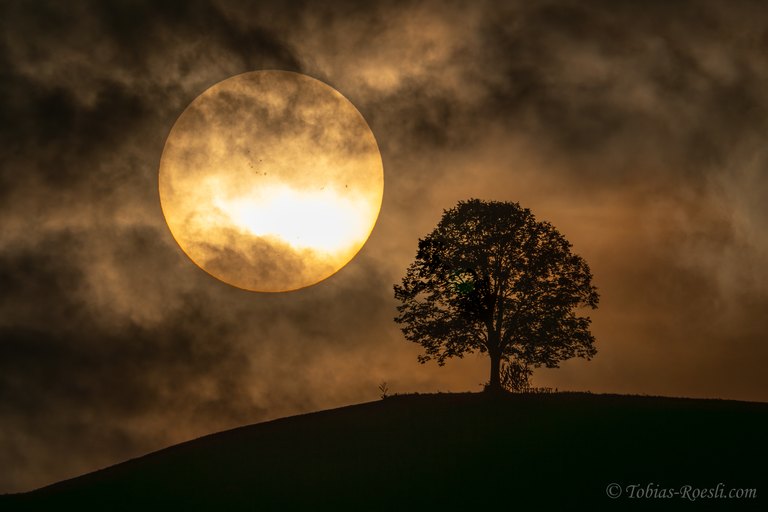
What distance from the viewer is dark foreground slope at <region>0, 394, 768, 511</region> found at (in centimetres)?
3662

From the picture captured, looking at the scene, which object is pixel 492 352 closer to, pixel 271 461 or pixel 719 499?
pixel 271 461

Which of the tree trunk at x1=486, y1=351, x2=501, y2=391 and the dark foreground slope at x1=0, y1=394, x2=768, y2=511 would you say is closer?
the dark foreground slope at x1=0, y1=394, x2=768, y2=511

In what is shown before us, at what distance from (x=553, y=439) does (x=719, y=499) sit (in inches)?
453

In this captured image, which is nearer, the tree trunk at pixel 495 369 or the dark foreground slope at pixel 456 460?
the dark foreground slope at pixel 456 460

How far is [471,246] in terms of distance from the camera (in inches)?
2228

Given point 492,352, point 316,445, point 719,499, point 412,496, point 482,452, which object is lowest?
point 719,499

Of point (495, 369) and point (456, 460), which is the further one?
point (495, 369)

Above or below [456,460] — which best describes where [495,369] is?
above

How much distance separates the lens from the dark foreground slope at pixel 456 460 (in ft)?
120

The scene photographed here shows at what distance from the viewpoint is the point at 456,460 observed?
4244 cm

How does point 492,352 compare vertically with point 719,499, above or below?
above

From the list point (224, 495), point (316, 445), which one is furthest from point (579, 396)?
point (224, 495)

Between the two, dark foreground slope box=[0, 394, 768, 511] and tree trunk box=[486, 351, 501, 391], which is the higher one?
tree trunk box=[486, 351, 501, 391]

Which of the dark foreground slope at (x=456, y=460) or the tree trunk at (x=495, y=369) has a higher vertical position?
the tree trunk at (x=495, y=369)
